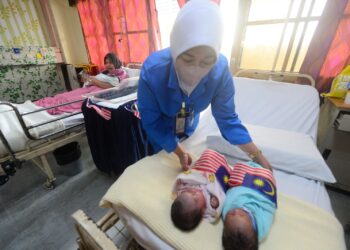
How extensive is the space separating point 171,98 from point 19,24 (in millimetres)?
4297

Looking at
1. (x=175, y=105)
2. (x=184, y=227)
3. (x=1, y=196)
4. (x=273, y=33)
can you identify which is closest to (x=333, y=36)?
(x=273, y=33)

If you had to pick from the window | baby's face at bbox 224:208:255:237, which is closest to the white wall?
the window

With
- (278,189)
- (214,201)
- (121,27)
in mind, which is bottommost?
(278,189)

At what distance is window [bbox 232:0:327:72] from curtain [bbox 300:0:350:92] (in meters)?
0.12

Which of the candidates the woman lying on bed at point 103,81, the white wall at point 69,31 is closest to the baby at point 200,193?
the woman lying on bed at point 103,81

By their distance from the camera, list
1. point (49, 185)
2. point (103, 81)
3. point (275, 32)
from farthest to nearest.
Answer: point (103, 81)
point (275, 32)
point (49, 185)

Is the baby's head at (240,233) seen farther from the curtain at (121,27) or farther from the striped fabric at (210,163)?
the curtain at (121,27)

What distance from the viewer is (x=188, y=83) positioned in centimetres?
83

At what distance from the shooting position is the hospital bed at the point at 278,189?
611 mm

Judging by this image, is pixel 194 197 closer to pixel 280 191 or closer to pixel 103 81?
pixel 280 191

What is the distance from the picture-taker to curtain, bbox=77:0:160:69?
2.59 meters

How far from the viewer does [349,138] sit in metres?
1.47

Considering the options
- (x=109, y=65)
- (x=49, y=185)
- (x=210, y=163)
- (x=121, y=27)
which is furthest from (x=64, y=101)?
(x=210, y=163)

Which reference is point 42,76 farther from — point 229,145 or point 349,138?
point 349,138
